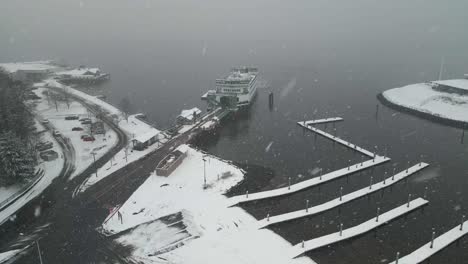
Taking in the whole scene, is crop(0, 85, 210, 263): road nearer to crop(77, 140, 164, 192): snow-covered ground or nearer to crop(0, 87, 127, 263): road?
crop(0, 87, 127, 263): road

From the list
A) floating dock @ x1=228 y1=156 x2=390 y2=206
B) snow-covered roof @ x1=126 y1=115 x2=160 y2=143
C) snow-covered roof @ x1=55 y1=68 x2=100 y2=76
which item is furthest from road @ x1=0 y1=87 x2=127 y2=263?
snow-covered roof @ x1=55 y1=68 x2=100 y2=76

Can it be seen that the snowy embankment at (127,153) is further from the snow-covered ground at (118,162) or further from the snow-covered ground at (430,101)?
the snow-covered ground at (430,101)

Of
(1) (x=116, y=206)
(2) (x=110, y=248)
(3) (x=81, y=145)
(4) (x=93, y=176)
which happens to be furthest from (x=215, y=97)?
(2) (x=110, y=248)

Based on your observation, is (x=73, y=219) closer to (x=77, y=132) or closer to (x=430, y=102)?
(x=77, y=132)

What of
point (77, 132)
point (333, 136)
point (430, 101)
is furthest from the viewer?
point (430, 101)

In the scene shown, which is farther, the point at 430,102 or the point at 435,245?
the point at 430,102

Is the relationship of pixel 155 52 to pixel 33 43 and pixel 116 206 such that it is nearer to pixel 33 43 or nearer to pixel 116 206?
pixel 33 43

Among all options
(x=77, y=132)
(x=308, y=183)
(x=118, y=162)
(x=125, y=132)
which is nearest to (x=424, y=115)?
(x=308, y=183)
